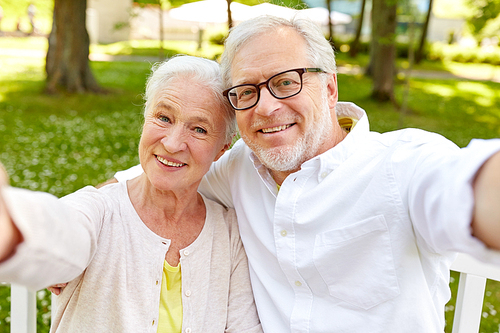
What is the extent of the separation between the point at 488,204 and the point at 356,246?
29.4 inches

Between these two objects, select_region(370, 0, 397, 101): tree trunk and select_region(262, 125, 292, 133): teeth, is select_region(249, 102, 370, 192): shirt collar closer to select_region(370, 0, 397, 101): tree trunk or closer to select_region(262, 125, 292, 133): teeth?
select_region(262, 125, 292, 133): teeth

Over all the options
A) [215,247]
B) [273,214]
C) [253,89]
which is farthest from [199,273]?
[253,89]

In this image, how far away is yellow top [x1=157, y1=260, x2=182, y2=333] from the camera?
1.92m

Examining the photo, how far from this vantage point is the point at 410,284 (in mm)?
1755

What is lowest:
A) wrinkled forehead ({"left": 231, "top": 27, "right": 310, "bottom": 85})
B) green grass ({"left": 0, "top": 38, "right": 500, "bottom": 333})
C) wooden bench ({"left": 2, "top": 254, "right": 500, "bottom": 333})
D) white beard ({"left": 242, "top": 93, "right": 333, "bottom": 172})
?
green grass ({"left": 0, "top": 38, "right": 500, "bottom": 333})

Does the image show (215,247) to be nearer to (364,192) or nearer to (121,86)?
(364,192)

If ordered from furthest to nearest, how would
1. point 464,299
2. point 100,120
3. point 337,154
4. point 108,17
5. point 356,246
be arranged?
1. point 108,17
2. point 100,120
3. point 464,299
4. point 337,154
5. point 356,246

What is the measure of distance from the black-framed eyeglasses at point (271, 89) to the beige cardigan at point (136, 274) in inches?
Result: 21.5

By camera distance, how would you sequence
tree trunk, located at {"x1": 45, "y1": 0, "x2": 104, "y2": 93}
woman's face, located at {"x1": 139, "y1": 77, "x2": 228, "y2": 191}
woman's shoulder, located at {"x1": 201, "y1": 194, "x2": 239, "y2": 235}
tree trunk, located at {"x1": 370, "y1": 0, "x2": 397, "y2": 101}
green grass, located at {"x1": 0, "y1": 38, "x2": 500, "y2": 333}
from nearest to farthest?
1. woman's face, located at {"x1": 139, "y1": 77, "x2": 228, "y2": 191}
2. woman's shoulder, located at {"x1": 201, "y1": 194, "x2": 239, "y2": 235}
3. green grass, located at {"x1": 0, "y1": 38, "x2": 500, "y2": 333}
4. tree trunk, located at {"x1": 45, "y1": 0, "x2": 104, "y2": 93}
5. tree trunk, located at {"x1": 370, "y1": 0, "x2": 397, "y2": 101}

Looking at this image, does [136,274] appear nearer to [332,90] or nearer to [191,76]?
[191,76]

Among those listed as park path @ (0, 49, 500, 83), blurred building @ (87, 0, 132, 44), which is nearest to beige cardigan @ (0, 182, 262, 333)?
park path @ (0, 49, 500, 83)

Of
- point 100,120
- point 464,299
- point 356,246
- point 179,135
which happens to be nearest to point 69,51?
point 100,120

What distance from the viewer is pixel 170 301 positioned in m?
1.96

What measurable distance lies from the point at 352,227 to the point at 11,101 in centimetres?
1114
